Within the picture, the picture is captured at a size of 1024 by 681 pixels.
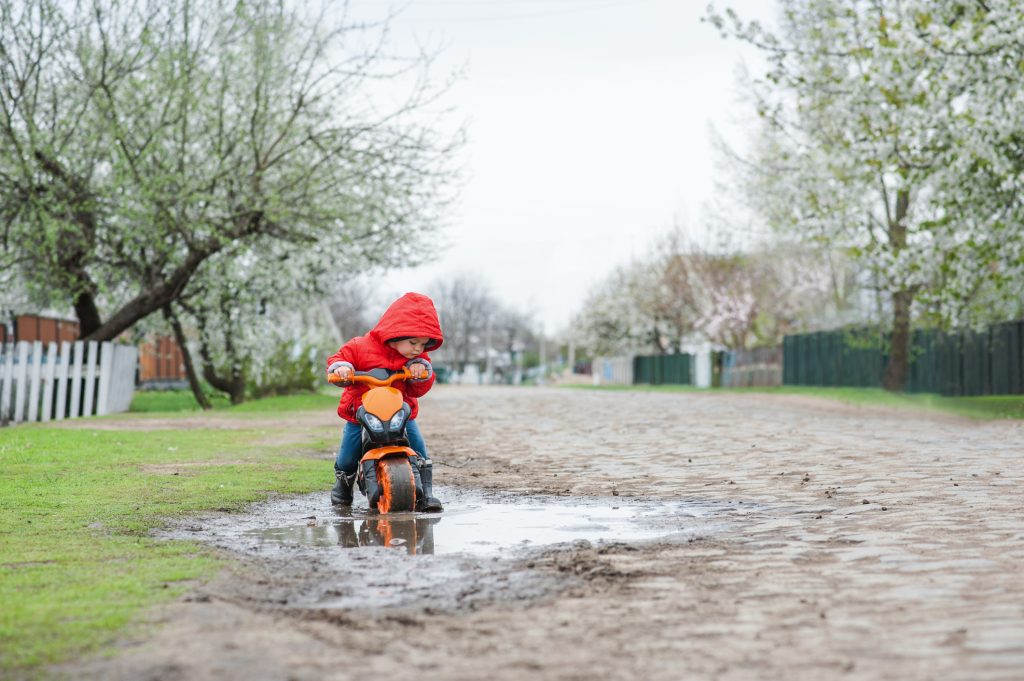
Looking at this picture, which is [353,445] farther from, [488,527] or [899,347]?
[899,347]

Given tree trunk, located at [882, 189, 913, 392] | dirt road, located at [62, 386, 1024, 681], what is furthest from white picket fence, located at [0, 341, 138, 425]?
tree trunk, located at [882, 189, 913, 392]

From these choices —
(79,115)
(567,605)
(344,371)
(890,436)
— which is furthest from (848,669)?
(79,115)

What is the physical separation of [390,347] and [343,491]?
108cm

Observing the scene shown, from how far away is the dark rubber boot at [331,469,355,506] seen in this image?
7.87 meters

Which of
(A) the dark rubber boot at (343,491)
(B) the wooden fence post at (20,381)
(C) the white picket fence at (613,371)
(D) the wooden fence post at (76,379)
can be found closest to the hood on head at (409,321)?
(A) the dark rubber boot at (343,491)

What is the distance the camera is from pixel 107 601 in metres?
4.32

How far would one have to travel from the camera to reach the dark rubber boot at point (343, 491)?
787 cm

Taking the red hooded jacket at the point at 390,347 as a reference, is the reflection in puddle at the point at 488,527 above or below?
below

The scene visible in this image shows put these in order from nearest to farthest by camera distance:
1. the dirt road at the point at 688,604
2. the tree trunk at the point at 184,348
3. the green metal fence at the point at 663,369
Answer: the dirt road at the point at 688,604, the tree trunk at the point at 184,348, the green metal fence at the point at 663,369

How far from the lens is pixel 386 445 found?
24.8 feet

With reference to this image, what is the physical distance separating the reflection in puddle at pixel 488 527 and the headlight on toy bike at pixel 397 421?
1.88 feet

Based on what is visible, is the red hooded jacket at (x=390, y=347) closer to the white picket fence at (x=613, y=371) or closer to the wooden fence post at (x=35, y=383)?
the wooden fence post at (x=35, y=383)

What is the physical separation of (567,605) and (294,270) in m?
18.8

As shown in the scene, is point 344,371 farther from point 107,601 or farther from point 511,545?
point 107,601
